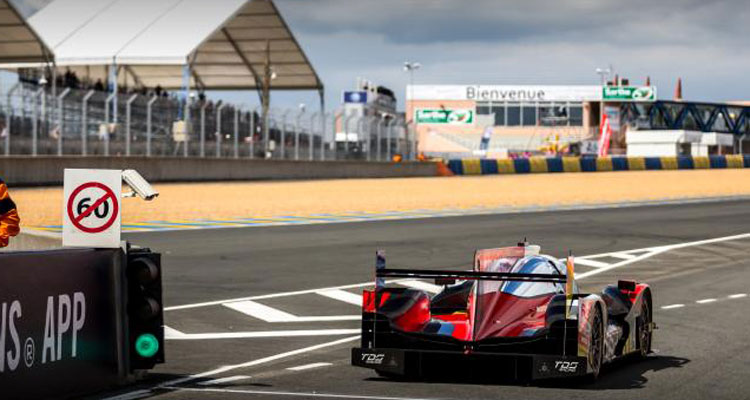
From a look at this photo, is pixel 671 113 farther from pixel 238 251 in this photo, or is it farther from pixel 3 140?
pixel 238 251

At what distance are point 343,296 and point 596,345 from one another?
7333 millimetres

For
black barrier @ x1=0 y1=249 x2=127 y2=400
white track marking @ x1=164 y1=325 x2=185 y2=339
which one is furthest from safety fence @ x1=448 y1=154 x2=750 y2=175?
black barrier @ x1=0 y1=249 x2=127 y2=400

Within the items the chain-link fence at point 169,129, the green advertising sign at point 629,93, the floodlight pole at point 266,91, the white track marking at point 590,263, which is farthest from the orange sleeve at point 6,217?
the green advertising sign at point 629,93

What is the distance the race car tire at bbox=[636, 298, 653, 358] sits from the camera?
37.1ft

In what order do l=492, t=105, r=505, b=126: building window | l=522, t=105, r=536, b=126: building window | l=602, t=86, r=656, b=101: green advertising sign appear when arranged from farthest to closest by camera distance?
1. l=492, t=105, r=505, b=126: building window
2. l=522, t=105, r=536, b=126: building window
3. l=602, t=86, r=656, b=101: green advertising sign

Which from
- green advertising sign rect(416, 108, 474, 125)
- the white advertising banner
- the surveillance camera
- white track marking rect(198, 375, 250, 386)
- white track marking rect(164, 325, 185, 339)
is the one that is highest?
the white advertising banner

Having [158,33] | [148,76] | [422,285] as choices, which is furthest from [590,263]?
[148,76]

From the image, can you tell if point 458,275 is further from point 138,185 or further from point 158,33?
point 158,33

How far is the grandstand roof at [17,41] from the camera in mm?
42312

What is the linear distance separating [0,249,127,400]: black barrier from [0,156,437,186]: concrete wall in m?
28.6

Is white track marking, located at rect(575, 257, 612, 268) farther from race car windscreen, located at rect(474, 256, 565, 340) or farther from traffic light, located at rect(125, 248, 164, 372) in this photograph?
traffic light, located at rect(125, 248, 164, 372)

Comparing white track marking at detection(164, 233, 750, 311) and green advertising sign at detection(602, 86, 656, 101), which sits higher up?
green advertising sign at detection(602, 86, 656, 101)

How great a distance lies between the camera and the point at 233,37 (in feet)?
171

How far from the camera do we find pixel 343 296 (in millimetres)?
16969
